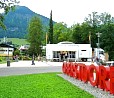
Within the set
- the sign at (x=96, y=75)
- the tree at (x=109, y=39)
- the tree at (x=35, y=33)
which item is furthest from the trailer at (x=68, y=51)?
the sign at (x=96, y=75)

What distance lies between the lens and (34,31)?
11194 centimetres

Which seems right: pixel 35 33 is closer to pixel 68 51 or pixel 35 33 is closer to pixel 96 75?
pixel 68 51

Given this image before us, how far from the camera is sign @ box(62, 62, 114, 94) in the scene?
1421cm

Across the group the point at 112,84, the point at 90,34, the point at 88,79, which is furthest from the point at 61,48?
the point at 112,84

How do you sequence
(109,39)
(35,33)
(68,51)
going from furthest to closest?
Result: 1. (35,33)
2. (109,39)
3. (68,51)

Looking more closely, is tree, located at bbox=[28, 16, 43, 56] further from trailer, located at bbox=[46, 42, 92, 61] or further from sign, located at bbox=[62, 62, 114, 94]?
sign, located at bbox=[62, 62, 114, 94]

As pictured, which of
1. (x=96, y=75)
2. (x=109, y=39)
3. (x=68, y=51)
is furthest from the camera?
(x=109, y=39)

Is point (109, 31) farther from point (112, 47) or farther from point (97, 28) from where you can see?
point (97, 28)

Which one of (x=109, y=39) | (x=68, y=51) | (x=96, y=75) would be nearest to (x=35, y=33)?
(x=109, y=39)

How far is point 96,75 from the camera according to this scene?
53.6 feet

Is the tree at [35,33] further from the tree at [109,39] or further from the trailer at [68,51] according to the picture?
the trailer at [68,51]

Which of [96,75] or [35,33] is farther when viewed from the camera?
[35,33]

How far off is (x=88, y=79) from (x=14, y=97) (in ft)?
23.3

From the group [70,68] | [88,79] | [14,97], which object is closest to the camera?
[14,97]
